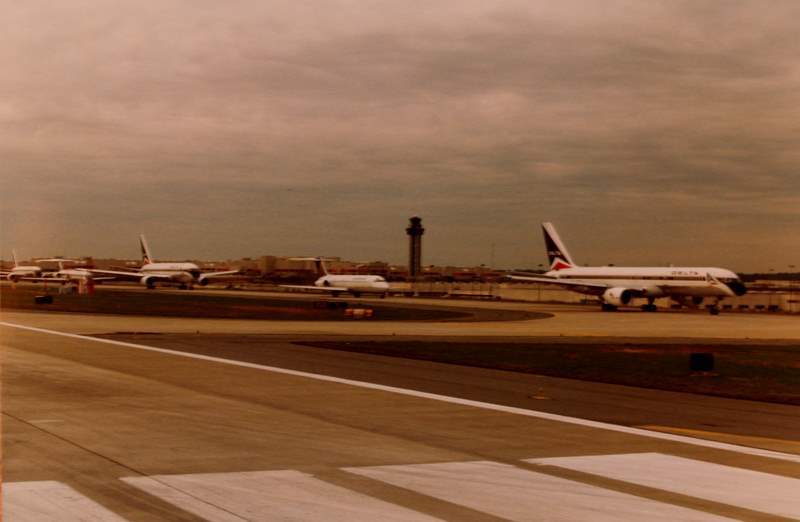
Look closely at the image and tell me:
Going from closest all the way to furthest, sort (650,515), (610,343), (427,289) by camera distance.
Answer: (650,515) → (610,343) → (427,289)

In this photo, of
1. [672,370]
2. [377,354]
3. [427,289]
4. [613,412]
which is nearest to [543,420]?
[613,412]

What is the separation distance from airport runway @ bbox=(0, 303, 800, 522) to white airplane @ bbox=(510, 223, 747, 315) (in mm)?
52450

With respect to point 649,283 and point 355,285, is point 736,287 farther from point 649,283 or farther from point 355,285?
point 355,285

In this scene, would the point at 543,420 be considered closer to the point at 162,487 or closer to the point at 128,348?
the point at 162,487

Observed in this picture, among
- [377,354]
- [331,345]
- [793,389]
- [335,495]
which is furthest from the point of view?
[331,345]

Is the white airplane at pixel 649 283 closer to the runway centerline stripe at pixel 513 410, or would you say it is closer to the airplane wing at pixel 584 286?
the airplane wing at pixel 584 286

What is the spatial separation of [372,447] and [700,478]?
4.36 metres

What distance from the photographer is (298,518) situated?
8133 millimetres

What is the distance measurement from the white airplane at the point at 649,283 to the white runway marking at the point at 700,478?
62371mm

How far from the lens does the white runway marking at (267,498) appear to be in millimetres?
8203

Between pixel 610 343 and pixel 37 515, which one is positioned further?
pixel 610 343

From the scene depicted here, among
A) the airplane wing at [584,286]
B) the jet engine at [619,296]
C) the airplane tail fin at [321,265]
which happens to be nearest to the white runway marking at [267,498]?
the jet engine at [619,296]

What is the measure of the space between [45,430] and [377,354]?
16.5 metres

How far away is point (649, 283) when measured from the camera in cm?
7488
